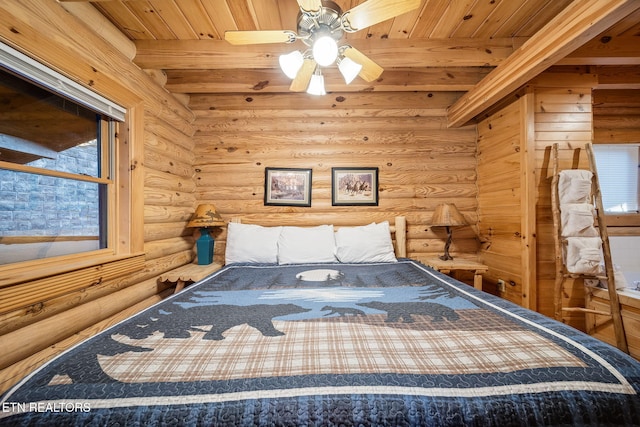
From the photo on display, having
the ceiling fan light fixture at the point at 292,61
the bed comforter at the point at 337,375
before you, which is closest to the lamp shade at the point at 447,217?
the bed comforter at the point at 337,375

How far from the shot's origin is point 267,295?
1435 millimetres

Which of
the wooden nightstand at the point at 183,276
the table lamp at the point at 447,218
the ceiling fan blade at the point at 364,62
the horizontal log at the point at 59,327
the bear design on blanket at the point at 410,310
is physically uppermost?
the ceiling fan blade at the point at 364,62

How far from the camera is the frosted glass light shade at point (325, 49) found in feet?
4.16

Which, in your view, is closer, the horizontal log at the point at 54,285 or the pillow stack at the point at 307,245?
the horizontal log at the point at 54,285

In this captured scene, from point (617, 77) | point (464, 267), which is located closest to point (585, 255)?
point (464, 267)

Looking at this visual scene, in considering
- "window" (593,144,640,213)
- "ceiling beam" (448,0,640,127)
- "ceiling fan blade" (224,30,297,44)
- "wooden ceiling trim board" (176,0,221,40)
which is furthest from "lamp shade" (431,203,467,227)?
"wooden ceiling trim board" (176,0,221,40)

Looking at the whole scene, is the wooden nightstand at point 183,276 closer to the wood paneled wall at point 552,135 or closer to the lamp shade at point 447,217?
the lamp shade at point 447,217

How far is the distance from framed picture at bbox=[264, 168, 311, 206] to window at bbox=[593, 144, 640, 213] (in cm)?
324

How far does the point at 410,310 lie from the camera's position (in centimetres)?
116

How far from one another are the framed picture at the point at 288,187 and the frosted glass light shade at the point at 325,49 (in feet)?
4.92

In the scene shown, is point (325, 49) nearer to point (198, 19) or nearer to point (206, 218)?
point (198, 19)

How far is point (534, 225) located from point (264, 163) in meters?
2.67

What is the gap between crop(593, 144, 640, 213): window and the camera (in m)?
2.63

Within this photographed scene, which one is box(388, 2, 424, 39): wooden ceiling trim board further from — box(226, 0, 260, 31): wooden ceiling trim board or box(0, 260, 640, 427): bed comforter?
box(0, 260, 640, 427): bed comforter
